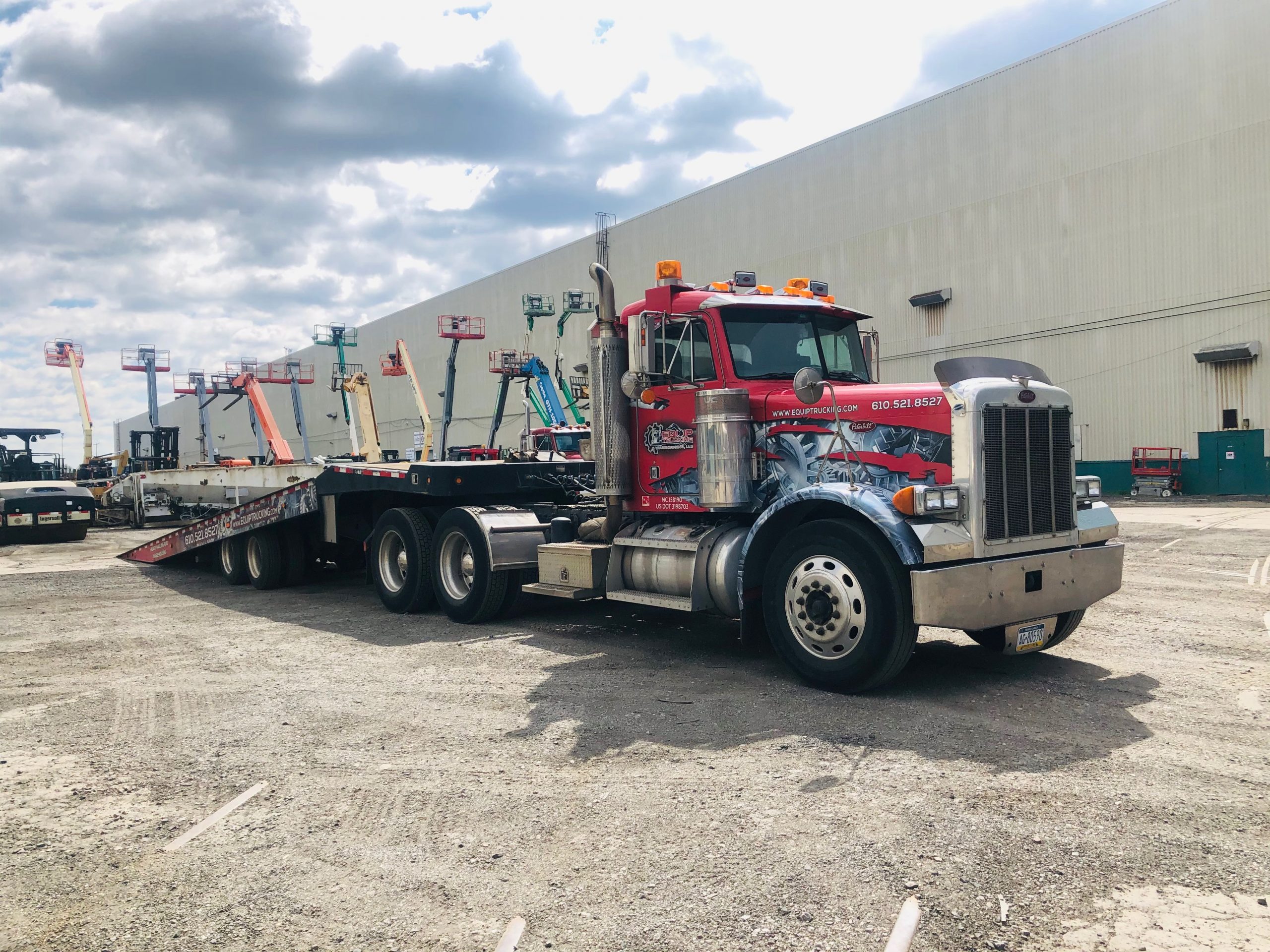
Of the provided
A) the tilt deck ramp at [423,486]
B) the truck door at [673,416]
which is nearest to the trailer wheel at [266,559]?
the tilt deck ramp at [423,486]

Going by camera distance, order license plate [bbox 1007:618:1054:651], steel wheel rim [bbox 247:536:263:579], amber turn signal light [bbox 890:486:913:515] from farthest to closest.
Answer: steel wheel rim [bbox 247:536:263:579], license plate [bbox 1007:618:1054:651], amber turn signal light [bbox 890:486:913:515]

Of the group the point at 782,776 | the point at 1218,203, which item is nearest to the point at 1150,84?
the point at 1218,203

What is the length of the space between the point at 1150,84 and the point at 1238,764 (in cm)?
2948

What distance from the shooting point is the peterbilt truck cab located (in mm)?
5910

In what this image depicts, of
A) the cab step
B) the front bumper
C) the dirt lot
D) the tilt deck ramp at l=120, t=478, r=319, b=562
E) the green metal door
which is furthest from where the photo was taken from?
the green metal door

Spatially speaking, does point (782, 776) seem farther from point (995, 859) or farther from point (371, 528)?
point (371, 528)

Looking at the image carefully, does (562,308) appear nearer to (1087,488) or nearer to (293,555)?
(293,555)

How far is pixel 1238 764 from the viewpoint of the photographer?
15.3 feet

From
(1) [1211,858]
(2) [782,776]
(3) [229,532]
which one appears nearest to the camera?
(1) [1211,858]

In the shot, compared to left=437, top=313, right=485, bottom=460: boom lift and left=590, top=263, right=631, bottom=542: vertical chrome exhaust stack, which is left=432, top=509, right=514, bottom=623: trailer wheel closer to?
left=590, top=263, right=631, bottom=542: vertical chrome exhaust stack

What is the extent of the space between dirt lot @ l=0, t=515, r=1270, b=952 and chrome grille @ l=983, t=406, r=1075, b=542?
43.4 inches

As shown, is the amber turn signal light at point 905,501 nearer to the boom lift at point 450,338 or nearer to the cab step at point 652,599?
the cab step at point 652,599

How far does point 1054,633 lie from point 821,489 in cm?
232

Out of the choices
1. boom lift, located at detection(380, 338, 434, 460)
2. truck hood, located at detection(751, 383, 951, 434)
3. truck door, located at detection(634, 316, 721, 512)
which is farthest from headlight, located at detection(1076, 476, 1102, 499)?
boom lift, located at detection(380, 338, 434, 460)
